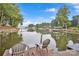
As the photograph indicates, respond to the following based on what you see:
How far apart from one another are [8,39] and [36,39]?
19 centimetres

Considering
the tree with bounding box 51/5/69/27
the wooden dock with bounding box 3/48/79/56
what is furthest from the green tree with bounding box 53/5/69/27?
the wooden dock with bounding box 3/48/79/56

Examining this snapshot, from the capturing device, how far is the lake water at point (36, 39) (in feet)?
4.06

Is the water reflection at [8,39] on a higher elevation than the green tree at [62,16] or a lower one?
lower

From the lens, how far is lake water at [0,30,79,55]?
1.24 metres

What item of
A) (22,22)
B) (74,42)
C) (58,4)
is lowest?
(74,42)

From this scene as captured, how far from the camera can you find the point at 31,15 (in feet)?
4.11

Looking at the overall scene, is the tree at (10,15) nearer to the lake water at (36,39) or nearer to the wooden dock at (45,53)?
the lake water at (36,39)

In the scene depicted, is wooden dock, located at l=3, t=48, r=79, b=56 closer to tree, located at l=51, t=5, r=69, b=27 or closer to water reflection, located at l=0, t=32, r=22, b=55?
water reflection, located at l=0, t=32, r=22, b=55

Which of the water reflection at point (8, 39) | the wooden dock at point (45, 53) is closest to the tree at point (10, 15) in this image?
the water reflection at point (8, 39)

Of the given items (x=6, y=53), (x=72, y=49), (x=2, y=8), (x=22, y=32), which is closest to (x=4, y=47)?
(x=6, y=53)

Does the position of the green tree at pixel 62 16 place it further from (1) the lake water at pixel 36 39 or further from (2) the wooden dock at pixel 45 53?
(2) the wooden dock at pixel 45 53

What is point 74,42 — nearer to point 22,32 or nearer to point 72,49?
point 72,49

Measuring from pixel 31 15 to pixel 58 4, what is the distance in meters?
0.19

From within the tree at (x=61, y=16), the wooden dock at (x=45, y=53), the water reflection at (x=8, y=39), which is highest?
the tree at (x=61, y=16)
